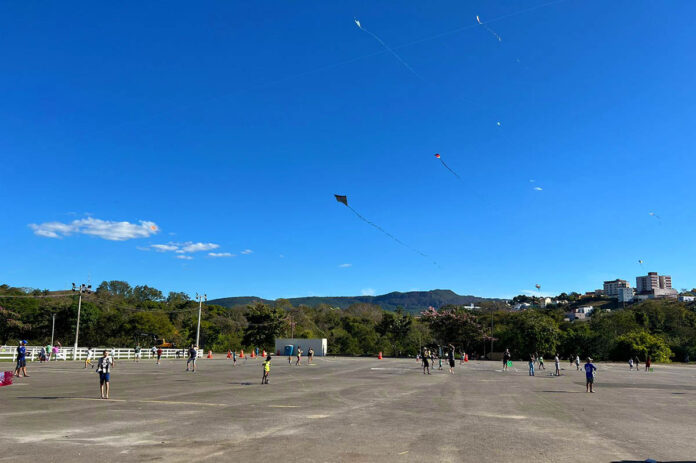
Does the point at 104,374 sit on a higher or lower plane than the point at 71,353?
higher

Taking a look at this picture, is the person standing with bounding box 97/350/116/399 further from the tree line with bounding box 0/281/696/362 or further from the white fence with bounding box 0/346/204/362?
the tree line with bounding box 0/281/696/362

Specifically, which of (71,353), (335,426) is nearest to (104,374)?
(335,426)

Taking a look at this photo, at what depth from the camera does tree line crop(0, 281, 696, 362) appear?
220ft

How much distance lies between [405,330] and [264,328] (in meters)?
25.9

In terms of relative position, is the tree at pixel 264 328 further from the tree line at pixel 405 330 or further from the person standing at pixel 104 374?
the person standing at pixel 104 374

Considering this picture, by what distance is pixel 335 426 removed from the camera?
465 inches

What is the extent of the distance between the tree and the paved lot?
223ft

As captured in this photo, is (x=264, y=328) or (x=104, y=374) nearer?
(x=104, y=374)

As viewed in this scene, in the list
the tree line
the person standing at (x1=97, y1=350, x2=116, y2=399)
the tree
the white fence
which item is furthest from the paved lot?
the tree

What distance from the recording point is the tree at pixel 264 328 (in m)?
87.8

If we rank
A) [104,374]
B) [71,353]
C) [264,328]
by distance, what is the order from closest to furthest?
[104,374]
[71,353]
[264,328]

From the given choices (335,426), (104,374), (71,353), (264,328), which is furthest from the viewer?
(264,328)

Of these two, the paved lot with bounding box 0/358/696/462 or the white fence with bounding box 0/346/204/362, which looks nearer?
the paved lot with bounding box 0/358/696/462

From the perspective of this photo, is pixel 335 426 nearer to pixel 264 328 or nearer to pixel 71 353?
pixel 71 353
